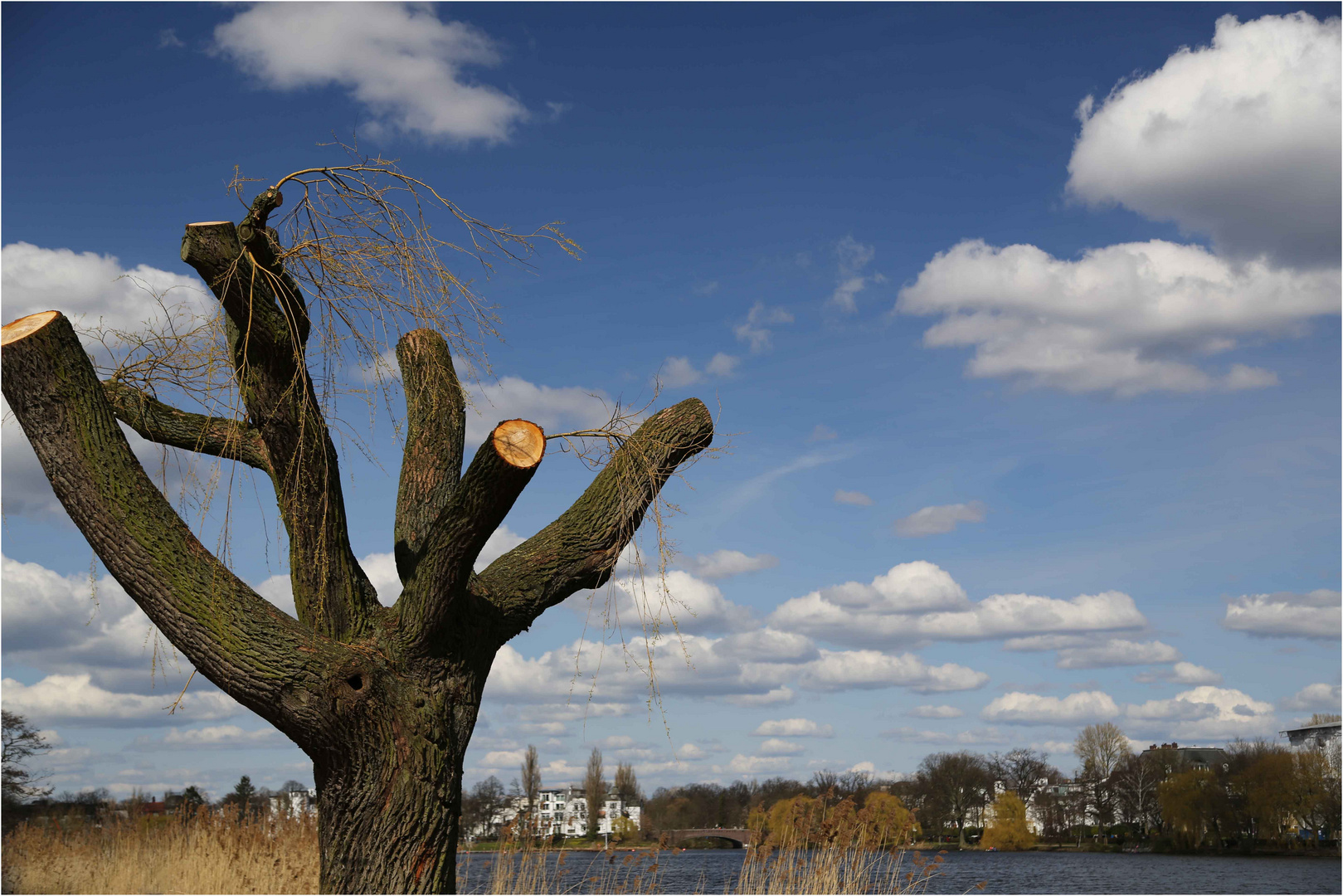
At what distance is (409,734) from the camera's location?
4.60 meters

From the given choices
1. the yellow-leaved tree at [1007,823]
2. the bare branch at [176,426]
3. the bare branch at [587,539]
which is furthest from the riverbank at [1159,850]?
the bare branch at [176,426]

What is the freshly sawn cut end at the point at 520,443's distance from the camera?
172 inches

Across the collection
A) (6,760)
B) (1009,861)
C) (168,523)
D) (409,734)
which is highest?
(168,523)

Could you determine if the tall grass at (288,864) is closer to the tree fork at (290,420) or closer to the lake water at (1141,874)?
the tree fork at (290,420)

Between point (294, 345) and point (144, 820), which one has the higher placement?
point (294, 345)

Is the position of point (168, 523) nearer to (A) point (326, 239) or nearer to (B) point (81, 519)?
(B) point (81, 519)

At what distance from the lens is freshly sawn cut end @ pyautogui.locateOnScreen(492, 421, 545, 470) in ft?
14.3

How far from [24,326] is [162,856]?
722cm

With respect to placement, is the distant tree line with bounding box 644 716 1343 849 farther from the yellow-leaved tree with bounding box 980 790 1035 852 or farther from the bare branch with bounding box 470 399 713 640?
the bare branch with bounding box 470 399 713 640

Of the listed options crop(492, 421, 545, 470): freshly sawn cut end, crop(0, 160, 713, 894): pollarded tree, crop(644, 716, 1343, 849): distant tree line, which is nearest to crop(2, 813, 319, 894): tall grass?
crop(0, 160, 713, 894): pollarded tree

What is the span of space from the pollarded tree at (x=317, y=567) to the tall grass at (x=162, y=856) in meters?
4.72

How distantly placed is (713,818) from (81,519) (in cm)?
4684

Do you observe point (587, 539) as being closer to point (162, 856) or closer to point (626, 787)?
point (162, 856)

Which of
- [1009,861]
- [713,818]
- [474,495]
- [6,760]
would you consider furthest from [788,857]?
[1009,861]
